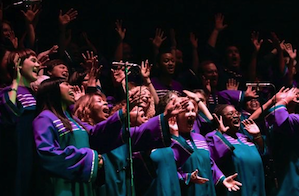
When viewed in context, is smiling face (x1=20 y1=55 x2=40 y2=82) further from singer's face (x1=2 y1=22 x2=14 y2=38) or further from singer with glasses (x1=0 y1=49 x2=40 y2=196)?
singer's face (x1=2 y1=22 x2=14 y2=38)

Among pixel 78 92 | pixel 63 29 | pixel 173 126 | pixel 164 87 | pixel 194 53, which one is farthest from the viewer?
pixel 194 53

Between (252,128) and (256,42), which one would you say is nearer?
(252,128)

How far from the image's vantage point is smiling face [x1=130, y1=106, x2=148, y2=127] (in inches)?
187

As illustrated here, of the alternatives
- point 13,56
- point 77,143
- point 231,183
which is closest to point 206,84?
point 231,183

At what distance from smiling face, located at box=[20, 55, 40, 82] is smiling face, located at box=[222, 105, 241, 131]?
1.80 metres

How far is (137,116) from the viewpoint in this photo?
4.77 m

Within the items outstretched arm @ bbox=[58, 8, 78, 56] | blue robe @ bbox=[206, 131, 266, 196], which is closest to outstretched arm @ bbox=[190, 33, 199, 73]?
blue robe @ bbox=[206, 131, 266, 196]

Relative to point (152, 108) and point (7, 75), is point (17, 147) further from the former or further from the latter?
point (152, 108)

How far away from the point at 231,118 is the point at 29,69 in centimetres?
189

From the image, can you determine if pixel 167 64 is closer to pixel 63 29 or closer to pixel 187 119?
pixel 63 29

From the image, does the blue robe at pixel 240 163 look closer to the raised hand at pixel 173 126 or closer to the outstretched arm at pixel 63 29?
the raised hand at pixel 173 126

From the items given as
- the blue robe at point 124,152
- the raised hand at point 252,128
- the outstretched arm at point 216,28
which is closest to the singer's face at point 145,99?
the blue robe at point 124,152

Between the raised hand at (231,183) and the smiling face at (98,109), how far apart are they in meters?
1.09

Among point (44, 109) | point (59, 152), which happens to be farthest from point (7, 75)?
point (59, 152)
